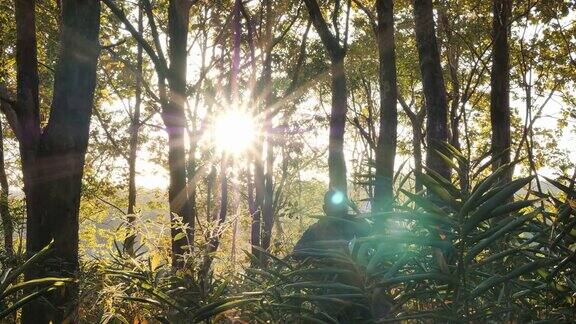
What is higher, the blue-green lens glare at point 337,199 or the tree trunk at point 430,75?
the tree trunk at point 430,75

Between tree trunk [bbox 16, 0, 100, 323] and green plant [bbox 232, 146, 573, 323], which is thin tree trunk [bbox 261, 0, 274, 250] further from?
green plant [bbox 232, 146, 573, 323]

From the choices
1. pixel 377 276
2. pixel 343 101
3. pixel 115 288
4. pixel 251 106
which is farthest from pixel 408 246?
pixel 251 106

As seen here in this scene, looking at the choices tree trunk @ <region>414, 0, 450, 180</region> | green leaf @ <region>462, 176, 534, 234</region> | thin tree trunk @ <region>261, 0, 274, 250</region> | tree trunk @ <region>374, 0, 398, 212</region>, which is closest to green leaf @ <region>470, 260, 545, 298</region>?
green leaf @ <region>462, 176, 534, 234</region>

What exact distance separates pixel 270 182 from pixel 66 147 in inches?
721

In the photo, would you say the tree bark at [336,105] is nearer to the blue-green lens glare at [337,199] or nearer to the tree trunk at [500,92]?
the blue-green lens glare at [337,199]

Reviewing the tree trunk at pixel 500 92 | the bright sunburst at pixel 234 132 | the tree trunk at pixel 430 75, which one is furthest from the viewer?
the bright sunburst at pixel 234 132

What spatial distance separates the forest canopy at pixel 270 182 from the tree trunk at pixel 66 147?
0.5 inches

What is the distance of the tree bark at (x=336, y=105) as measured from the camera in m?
3.72

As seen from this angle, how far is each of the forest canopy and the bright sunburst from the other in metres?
0.11

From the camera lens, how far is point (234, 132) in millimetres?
23219

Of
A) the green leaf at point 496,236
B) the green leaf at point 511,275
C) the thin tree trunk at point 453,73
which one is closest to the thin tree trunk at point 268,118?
the thin tree trunk at point 453,73

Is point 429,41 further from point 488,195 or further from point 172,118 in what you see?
point 488,195

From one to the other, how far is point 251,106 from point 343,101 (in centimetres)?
1698

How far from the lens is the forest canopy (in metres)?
1.44
